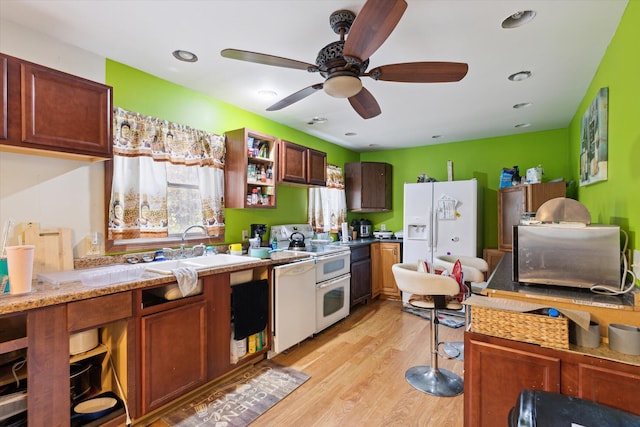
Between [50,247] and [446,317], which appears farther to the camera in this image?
[446,317]

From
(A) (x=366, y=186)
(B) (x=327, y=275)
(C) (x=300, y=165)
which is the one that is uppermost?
(C) (x=300, y=165)

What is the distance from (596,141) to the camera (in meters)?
2.22

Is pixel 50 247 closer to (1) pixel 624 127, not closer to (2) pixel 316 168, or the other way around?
(2) pixel 316 168

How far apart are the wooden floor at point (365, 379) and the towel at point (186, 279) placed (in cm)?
95

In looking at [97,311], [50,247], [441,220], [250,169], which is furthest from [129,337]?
[441,220]

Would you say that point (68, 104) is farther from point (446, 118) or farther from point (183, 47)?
point (446, 118)

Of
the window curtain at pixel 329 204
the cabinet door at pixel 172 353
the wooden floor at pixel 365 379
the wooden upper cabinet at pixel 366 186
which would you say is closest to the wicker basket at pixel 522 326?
the wooden floor at pixel 365 379

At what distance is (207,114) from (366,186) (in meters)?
2.80

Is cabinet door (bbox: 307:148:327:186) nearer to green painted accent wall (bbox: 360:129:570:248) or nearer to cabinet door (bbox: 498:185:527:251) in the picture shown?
green painted accent wall (bbox: 360:129:570:248)

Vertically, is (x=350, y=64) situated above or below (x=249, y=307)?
above

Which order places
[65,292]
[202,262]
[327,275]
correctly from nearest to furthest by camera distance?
[65,292]
[202,262]
[327,275]

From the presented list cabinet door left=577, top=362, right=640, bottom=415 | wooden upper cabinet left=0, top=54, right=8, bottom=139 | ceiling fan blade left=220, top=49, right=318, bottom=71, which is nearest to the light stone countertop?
wooden upper cabinet left=0, top=54, right=8, bottom=139

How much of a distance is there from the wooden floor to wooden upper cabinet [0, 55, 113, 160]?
2.08 metres

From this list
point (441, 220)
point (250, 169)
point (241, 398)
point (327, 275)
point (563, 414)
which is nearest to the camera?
point (563, 414)
